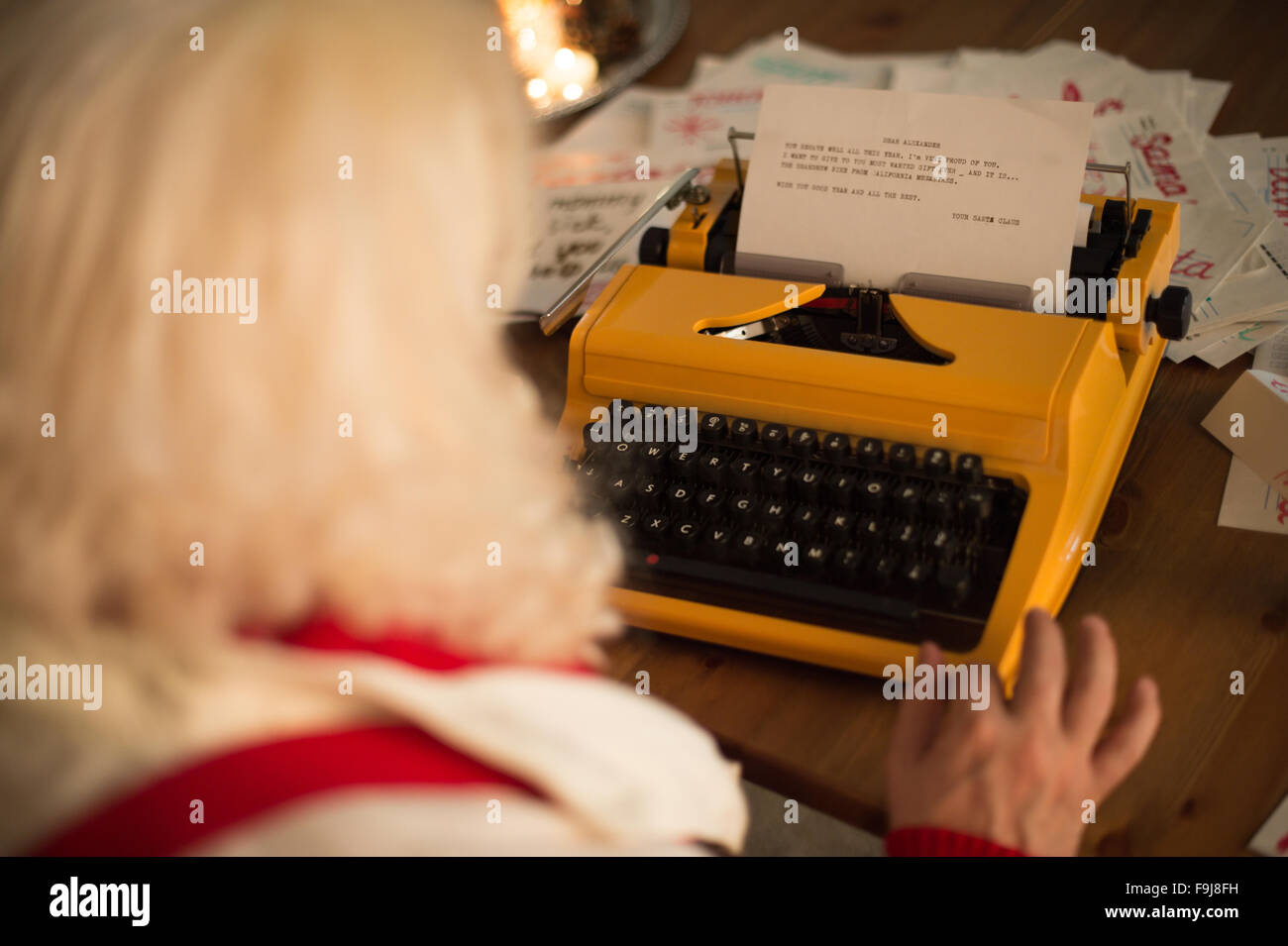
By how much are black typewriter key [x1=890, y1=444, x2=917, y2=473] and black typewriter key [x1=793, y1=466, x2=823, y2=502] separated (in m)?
0.07

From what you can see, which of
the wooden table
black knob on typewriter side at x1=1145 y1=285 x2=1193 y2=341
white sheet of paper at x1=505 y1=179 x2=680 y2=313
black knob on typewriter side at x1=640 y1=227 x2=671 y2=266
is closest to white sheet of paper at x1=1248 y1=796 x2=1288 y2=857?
the wooden table

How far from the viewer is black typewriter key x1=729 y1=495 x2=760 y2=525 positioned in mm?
1040

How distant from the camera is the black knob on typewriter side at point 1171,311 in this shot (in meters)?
1.14

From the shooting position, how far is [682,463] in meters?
1.10

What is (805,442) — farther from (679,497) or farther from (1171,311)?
(1171,311)

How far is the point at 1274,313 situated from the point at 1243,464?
0.98ft

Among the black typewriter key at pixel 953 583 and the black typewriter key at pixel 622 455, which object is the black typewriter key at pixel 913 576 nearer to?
the black typewriter key at pixel 953 583

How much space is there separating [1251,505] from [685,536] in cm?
56

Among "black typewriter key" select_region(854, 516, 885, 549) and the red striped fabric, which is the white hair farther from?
"black typewriter key" select_region(854, 516, 885, 549)

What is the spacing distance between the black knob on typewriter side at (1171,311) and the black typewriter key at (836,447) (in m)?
0.36

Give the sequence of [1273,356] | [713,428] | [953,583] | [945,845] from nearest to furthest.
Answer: [945,845] → [953,583] → [713,428] → [1273,356]

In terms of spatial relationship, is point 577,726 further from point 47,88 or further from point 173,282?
point 47,88

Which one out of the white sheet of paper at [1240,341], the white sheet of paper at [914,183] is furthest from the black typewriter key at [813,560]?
the white sheet of paper at [1240,341]

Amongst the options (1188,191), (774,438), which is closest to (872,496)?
(774,438)
